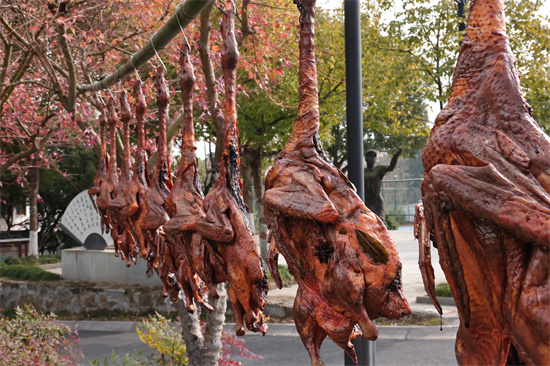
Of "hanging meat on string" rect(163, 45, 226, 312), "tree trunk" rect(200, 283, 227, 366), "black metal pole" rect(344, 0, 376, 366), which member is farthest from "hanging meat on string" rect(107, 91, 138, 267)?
"tree trunk" rect(200, 283, 227, 366)

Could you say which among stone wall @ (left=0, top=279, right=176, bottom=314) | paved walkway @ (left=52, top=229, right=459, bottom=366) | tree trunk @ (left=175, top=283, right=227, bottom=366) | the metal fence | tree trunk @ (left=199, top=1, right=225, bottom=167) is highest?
tree trunk @ (left=199, top=1, right=225, bottom=167)

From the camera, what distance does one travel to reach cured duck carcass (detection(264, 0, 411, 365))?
1518mm

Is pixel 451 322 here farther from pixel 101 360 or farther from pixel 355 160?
pixel 355 160

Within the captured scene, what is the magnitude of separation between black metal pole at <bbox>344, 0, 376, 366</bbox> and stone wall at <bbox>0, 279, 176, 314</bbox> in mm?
9262

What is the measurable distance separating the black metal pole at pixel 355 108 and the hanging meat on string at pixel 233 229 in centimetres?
51

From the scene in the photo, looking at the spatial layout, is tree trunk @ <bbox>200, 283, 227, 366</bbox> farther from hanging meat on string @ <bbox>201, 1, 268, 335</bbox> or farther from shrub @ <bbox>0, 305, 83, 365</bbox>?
hanging meat on string @ <bbox>201, 1, 268, 335</bbox>

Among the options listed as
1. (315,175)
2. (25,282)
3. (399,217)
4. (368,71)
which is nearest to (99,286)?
(25,282)

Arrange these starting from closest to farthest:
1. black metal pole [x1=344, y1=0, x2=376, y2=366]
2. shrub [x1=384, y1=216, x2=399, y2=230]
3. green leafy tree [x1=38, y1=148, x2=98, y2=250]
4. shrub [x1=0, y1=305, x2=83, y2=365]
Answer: black metal pole [x1=344, y1=0, x2=376, y2=366], shrub [x1=0, y1=305, x2=83, y2=365], green leafy tree [x1=38, y1=148, x2=98, y2=250], shrub [x1=384, y1=216, x2=399, y2=230]

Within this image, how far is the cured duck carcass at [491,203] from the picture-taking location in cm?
112

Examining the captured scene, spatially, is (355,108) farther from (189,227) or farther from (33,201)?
(33,201)

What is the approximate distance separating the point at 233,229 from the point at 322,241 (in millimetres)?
579

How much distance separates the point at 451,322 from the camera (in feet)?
30.5

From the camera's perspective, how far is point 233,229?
216cm

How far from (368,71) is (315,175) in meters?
9.99
